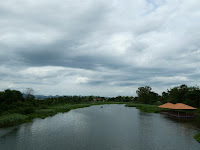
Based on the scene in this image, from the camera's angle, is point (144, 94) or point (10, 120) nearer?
point (10, 120)

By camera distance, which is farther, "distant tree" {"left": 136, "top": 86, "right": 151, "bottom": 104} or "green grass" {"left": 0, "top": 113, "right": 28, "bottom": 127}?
"distant tree" {"left": 136, "top": 86, "right": 151, "bottom": 104}

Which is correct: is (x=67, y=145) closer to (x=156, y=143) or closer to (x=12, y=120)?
(x=156, y=143)

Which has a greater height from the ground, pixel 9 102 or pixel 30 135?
pixel 9 102

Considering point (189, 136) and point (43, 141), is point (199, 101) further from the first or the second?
point (43, 141)

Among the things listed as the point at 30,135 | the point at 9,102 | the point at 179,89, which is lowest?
the point at 30,135

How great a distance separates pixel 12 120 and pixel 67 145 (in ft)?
60.6

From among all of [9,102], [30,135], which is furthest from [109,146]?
[9,102]

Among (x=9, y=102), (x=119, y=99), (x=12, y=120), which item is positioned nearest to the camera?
(x=12, y=120)

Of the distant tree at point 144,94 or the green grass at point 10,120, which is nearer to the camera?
the green grass at point 10,120

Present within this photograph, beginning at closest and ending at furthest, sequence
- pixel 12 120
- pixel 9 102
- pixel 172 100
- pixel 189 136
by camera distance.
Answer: pixel 189 136 < pixel 12 120 < pixel 9 102 < pixel 172 100

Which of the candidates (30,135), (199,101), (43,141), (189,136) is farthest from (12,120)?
(199,101)

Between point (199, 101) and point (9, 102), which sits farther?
point (199, 101)

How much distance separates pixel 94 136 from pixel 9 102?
3435 cm

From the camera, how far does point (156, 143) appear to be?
62.1 ft
